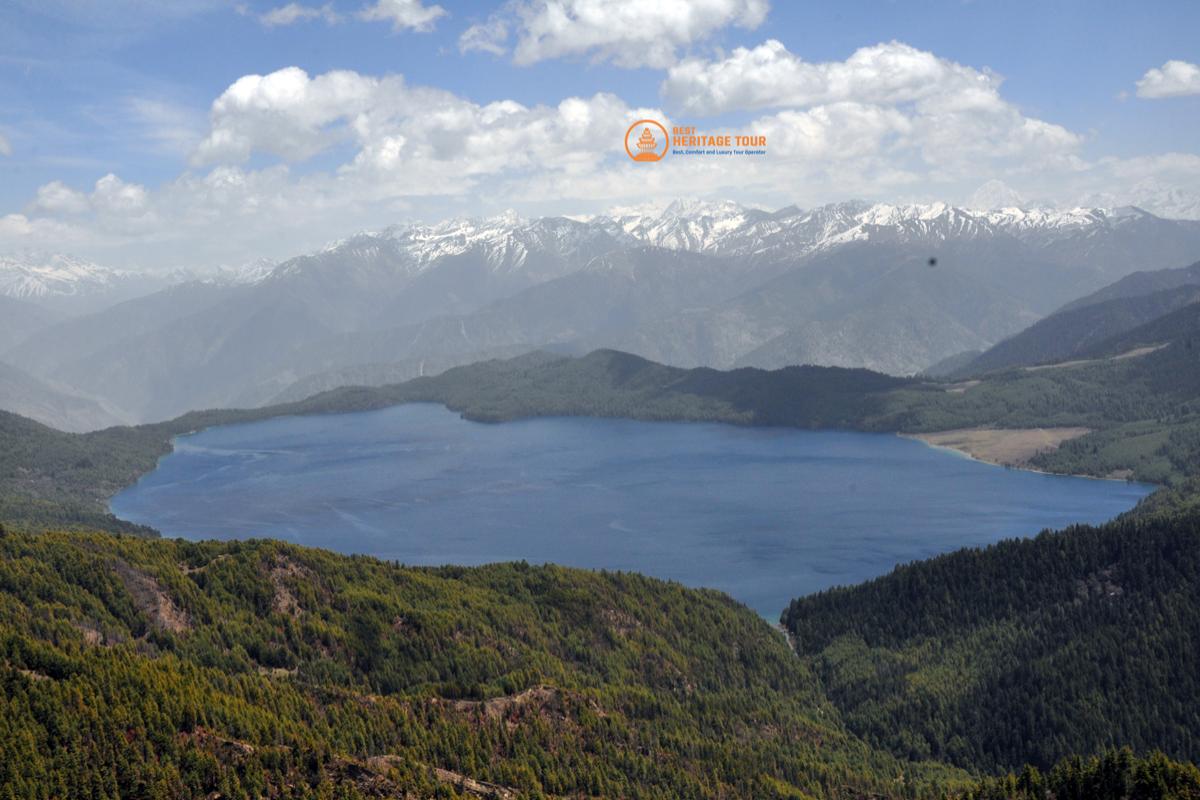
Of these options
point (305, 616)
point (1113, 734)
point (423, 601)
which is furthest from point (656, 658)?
point (1113, 734)

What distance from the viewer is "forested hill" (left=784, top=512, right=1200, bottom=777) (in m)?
93.6

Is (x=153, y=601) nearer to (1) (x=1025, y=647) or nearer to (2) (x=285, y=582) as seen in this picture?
(2) (x=285, y=582)

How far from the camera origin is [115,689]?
66.1 m

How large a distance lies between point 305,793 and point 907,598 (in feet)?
262

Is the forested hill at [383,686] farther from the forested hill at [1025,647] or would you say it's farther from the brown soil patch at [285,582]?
the forested hill at [1025,647]

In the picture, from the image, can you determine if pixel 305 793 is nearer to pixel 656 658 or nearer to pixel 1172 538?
pixel 656 658

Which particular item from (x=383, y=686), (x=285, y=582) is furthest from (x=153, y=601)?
(x=383, y=686)

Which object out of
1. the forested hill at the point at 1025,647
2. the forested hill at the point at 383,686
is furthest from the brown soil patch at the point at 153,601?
the forested hill at the point at 1025,647

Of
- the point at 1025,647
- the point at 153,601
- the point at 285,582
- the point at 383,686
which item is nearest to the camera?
the point at 383,686

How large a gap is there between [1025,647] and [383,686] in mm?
61778

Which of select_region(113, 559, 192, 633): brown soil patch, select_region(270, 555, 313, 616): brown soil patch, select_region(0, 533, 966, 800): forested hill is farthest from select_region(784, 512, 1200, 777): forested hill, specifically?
select_region(113, 559, 192, 633): brown soil patch

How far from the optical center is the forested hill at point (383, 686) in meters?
62.7

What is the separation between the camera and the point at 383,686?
287ft

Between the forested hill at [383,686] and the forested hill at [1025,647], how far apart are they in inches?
237
